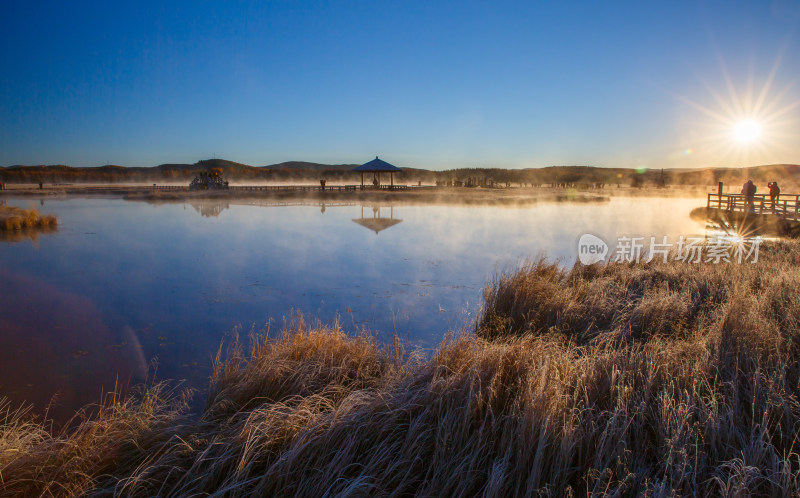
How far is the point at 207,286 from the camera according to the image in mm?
7785

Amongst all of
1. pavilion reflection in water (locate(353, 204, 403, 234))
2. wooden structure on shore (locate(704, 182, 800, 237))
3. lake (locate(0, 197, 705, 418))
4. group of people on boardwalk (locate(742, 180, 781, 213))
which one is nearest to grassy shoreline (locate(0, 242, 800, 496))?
lake (locate(0, 197, 705, 418))

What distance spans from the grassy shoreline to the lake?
1065mm

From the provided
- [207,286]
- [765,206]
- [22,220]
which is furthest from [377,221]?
[765,206]

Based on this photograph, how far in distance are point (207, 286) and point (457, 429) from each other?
250 inches

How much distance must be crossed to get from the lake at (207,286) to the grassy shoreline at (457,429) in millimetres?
1065

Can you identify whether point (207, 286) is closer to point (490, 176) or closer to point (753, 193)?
point (753, 193)

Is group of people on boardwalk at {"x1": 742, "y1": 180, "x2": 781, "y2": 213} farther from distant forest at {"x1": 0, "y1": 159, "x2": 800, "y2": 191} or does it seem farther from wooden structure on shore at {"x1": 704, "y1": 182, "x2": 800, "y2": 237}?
distant forest at {"x1": 0, "y1": 159, "x2": 800, "y2": 191}

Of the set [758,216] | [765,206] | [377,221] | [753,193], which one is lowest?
[377,221]

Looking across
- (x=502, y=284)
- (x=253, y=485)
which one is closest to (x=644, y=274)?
(x=502, y=284)

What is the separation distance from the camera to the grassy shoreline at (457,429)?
2.41 metres

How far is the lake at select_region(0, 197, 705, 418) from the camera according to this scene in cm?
475

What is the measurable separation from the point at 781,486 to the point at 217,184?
39823 millimetres

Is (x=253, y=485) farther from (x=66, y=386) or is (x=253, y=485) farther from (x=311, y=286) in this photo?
(x=311, y=286)

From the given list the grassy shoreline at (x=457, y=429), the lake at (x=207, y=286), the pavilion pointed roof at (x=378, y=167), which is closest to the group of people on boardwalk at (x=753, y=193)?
the lake at (x=207, y=286)
